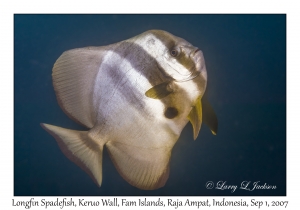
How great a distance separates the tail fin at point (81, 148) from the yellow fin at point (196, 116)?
17.7 inches

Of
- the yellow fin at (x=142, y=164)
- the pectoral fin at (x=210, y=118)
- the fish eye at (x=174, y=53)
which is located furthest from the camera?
the pectoral fin at (x=210, y=118)

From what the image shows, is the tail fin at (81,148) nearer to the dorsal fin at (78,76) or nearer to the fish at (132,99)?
the fish at (132,99)

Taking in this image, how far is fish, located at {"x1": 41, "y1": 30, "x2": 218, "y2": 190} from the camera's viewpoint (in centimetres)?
110

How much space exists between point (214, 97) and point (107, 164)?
73 cm

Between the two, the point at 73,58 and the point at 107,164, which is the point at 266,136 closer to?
the point at 107,164

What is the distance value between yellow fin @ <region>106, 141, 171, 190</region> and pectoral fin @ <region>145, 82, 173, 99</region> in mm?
293

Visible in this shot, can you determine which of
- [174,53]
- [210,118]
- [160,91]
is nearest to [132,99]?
[160,91]

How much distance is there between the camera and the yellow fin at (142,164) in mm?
1249

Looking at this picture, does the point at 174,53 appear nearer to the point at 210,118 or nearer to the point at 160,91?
the point at 160,91

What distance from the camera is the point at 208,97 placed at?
1.45 m

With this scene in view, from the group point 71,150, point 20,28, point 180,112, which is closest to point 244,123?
point 180,112

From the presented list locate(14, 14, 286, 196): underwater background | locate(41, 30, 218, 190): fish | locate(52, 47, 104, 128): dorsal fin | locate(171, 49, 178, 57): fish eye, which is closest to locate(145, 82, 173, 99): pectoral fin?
locate(41, 30, 218, 190): fish

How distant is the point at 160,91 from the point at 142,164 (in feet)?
1.30

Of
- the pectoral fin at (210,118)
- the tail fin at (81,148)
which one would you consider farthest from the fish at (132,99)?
the pectoral fin at (210,118)
